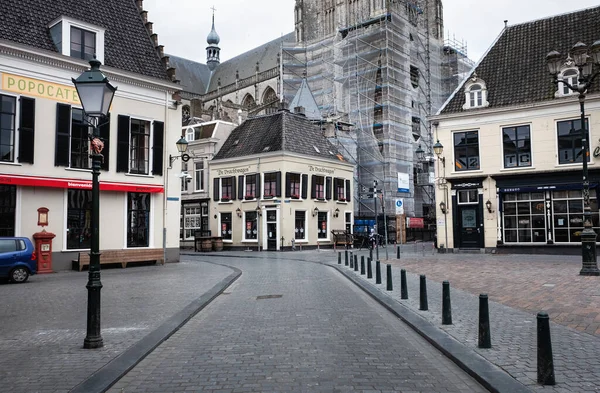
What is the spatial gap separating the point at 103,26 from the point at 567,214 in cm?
2354

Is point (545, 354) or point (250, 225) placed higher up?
point (250, 225)

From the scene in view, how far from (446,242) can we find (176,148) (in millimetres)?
15389

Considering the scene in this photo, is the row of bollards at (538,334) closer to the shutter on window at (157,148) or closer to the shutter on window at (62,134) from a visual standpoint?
the shutter on window at (62,134)

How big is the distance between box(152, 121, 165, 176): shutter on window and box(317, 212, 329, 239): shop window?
51.4ft

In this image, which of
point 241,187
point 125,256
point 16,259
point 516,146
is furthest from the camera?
point 241,187

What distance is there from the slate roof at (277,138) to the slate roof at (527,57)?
11.3 metres

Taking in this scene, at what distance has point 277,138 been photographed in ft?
117

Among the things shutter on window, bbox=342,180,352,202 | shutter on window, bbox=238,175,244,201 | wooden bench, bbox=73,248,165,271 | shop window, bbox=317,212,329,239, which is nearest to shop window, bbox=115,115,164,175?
wooden bench, bbox=73,248,165,271

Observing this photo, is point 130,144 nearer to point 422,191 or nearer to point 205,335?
point 205,335

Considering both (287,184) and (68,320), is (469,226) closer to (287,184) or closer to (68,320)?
(287,184)

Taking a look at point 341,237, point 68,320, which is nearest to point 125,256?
point 68,320

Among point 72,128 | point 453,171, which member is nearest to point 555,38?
point 453,171

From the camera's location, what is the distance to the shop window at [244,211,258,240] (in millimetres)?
35312

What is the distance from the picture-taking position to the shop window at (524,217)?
25734mm
